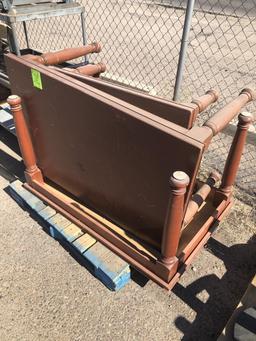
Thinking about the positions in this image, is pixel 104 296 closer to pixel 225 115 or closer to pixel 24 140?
pixel 24 140

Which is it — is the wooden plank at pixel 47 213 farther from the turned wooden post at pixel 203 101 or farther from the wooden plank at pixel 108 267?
the turned wooden post at pixel 203 101

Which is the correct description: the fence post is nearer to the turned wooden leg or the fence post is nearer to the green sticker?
the green sticker

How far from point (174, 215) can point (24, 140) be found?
1.60 meters

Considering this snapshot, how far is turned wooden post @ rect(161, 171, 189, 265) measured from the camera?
5.47ft

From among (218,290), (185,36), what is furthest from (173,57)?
(218,290)

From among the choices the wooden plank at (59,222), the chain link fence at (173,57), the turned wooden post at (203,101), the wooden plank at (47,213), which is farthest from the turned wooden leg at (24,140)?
the chain link fence at (173,57)

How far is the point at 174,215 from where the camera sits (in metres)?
1.83

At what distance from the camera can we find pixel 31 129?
2830mm

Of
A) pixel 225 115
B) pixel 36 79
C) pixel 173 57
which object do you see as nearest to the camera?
pixel 225 115

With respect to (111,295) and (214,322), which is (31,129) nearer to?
(111,295)

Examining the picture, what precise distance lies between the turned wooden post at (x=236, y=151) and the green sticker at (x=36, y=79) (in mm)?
1447

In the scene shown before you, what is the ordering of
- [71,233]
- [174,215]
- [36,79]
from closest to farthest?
[174,215]
[36,79]
[71,233]

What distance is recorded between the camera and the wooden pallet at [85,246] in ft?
7.93

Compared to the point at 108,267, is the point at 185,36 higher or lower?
higher
